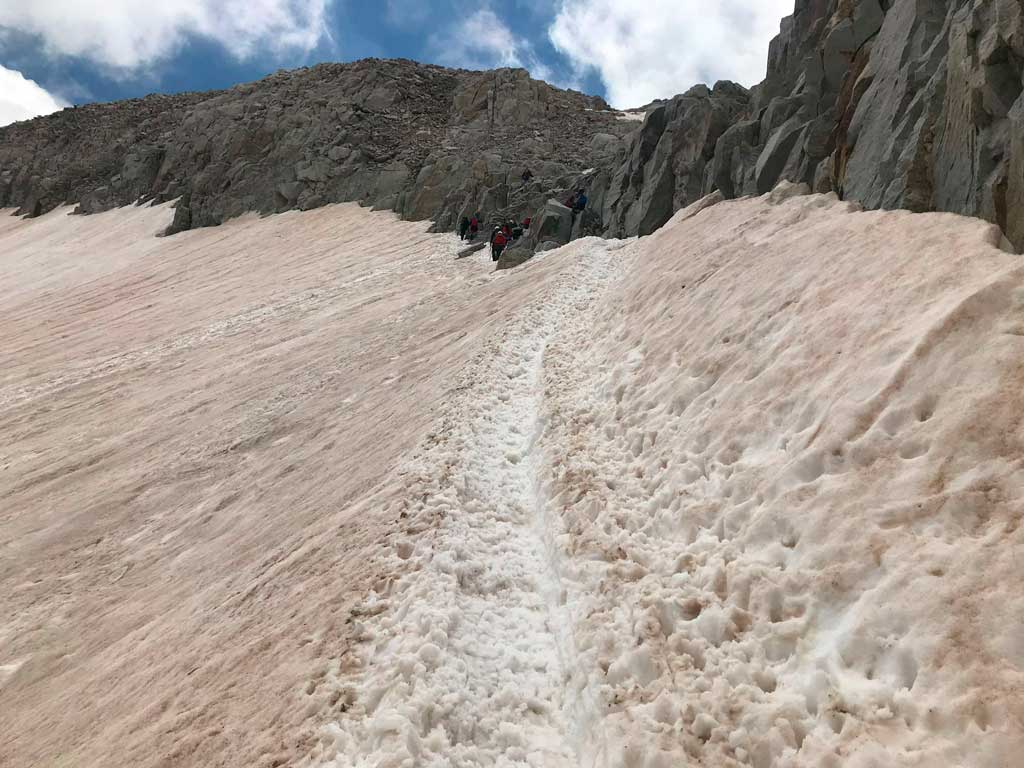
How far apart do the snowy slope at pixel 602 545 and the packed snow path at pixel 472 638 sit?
36mm

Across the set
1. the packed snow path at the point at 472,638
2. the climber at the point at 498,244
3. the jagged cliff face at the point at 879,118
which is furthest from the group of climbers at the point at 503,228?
the packed snow path at the point at 472,638

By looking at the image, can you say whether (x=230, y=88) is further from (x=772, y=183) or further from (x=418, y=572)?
(x=418, y=572)

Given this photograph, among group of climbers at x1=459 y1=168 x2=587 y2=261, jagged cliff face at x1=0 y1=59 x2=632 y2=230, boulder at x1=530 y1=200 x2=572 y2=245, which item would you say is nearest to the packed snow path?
group of climbers at x1=459 y1=168 x2=587 y2=261

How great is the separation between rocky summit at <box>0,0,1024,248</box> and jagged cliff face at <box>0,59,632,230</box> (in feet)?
0.68

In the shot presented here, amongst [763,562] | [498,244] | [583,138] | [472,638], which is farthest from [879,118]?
[583,138]

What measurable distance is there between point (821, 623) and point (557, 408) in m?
7.02

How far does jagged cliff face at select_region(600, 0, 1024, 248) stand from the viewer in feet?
29.9

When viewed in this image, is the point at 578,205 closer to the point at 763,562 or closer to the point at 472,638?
the point at 763,562

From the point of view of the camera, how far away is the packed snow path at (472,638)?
5219 millimetres

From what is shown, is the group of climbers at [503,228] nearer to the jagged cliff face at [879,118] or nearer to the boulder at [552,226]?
the boulder at [552,226]

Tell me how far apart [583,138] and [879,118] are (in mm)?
39749

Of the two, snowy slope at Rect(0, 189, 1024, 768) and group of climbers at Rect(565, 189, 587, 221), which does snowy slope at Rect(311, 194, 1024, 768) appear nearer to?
snowy slope at Rect(0, 189, 1024, 768)

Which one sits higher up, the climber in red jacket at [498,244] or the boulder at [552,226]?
the boulder at [552,226]

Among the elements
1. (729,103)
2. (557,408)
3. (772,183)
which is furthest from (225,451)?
(729,103)
